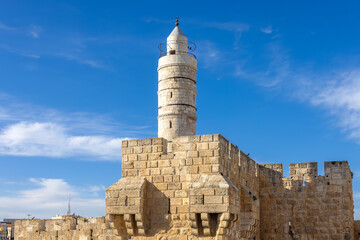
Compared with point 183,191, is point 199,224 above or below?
below

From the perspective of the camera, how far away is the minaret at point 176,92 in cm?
2694

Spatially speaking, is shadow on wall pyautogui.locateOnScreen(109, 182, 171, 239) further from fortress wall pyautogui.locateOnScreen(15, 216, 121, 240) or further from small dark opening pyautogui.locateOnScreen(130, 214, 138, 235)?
fortress wall pyautogui.locateOnScreen(15, 216, 121, 240)

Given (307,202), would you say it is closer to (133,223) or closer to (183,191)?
(183,191)

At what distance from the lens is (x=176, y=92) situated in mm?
27125

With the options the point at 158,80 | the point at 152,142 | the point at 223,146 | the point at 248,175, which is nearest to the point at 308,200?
the point at 248,175

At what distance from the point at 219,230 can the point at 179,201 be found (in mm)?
1253

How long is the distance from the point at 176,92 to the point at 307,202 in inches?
506

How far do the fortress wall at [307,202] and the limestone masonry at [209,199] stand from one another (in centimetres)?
3

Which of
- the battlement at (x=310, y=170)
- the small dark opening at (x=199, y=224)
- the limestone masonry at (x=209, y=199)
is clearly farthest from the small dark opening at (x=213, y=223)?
the battlement at (x=310, y=170)

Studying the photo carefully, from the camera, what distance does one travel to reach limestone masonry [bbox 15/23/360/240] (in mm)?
10891

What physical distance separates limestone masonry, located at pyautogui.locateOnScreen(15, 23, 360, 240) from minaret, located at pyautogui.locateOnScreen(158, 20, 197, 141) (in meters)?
11.0

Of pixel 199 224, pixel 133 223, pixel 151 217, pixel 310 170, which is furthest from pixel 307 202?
pixel 133 223

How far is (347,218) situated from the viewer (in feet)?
50.9

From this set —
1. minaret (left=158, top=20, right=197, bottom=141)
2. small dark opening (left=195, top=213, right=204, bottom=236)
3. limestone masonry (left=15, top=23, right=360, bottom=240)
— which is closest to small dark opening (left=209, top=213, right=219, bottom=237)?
limestone masonry (left=15, top=23, right=360, bottom=240)
